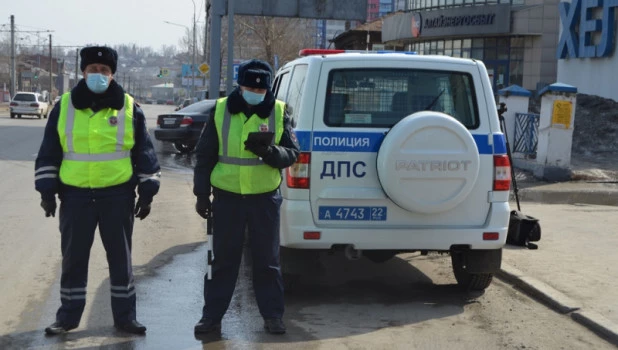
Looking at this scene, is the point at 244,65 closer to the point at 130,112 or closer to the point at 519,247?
the point at 130,112

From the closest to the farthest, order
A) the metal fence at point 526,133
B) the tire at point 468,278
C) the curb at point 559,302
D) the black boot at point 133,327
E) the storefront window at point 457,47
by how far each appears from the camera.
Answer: the black boot at point 133,327, the curb at point 559,302, the tire at point 468,278, the metal fence at point 526,133, the storefront window at point 457,47

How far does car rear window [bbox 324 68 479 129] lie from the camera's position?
688 cm

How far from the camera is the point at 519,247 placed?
9.59 meters

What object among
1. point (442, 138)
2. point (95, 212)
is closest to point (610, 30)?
point (442, 138)

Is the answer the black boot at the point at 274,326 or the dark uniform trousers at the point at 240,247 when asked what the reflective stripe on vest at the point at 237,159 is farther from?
the black boot at the point at 274,326

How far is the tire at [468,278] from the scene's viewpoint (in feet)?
24.5

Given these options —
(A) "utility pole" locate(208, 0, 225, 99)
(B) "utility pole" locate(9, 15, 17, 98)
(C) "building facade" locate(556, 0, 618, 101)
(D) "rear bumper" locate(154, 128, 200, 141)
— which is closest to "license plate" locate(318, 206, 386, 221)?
(D) "rear bumper" locate(154, 128, 200, 141)

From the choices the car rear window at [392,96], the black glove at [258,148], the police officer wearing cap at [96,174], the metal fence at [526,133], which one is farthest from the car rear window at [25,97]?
the black glove at [258,148]

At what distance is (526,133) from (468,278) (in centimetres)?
1341

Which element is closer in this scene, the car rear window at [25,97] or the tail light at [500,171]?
the tail light at [500,171]

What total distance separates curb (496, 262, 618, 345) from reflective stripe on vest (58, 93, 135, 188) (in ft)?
11.9

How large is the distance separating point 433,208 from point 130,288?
2.36 metres

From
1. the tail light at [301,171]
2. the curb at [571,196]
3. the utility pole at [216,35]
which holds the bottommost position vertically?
the curb at [571,196]

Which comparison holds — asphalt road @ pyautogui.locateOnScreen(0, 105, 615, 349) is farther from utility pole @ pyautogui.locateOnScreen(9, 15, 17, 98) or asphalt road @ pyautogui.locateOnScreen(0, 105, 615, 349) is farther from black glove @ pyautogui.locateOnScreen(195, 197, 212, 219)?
utility pole @ pyautogui.locateOnScreen(9, 15, 17, 98)
